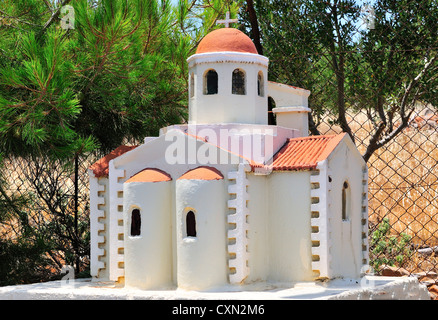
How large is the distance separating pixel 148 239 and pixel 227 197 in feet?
3.34

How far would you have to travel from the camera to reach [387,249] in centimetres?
1178

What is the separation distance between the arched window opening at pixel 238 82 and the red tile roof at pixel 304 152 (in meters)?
0.87

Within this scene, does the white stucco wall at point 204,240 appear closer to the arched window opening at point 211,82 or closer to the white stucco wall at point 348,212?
the white stucco wall at point 348,212

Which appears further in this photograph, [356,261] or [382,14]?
[382,14]

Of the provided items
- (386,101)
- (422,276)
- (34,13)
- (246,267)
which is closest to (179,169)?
(246,267)

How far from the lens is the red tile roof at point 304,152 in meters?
7.72

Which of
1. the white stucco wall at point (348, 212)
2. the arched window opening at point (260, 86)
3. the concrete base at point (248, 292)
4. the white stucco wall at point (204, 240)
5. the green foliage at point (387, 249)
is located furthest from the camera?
the green foliage at point (387, 249)

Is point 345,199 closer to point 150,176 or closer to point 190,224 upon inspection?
point 190,224

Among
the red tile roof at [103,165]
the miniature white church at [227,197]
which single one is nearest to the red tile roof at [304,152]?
the miniature white church at [227,197]

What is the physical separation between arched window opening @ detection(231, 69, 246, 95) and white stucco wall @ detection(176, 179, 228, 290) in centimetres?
138

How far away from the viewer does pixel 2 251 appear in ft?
33.4

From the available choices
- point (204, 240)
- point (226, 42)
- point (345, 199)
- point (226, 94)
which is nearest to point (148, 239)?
point (204, 240)

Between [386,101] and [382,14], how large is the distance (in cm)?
136

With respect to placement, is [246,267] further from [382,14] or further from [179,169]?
[382,14]
